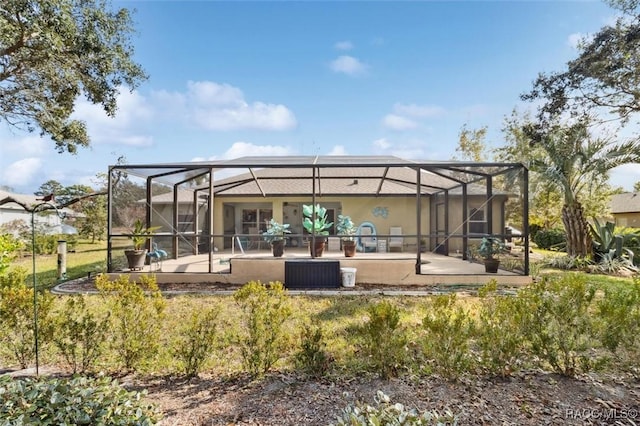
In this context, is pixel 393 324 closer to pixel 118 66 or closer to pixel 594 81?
pixel 118 66

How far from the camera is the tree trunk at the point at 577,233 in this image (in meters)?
11.1

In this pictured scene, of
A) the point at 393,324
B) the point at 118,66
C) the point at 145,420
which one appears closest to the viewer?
the point at 145,420

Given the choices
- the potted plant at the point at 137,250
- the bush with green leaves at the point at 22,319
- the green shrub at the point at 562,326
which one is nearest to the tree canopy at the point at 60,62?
the potted plant at the point at 137,250

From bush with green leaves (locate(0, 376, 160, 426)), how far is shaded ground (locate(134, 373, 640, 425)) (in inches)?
17.9

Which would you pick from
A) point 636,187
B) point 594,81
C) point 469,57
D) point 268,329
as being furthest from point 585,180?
point 636,187

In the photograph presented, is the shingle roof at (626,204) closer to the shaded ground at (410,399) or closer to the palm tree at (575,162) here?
the palm tree at (575,162)

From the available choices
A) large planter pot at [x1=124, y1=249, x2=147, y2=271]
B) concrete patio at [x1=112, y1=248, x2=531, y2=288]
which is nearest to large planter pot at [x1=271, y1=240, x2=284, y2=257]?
concrete patio at [x1=112, y1=248, x2=531, y2=288]

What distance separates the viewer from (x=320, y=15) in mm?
10430

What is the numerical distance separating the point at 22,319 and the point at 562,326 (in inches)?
233

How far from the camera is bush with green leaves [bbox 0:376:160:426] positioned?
7.16 feet

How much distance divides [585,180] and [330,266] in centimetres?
1045

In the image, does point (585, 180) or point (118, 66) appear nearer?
point (118, 66)

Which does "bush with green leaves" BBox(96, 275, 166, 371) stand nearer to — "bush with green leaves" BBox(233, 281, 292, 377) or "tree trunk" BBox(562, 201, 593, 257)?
"bush with green leaves" BBox(233, 281, 292, 377)

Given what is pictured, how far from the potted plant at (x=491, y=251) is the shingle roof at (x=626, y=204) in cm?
2685
